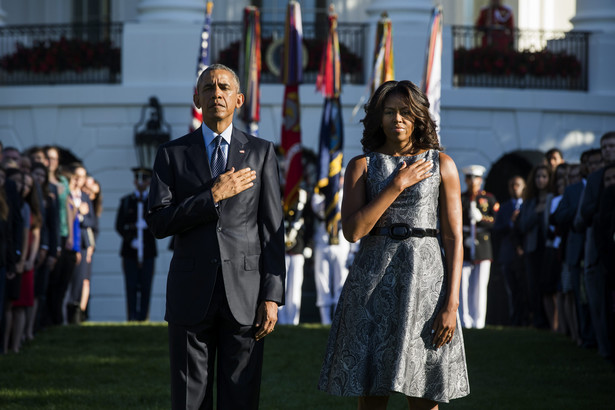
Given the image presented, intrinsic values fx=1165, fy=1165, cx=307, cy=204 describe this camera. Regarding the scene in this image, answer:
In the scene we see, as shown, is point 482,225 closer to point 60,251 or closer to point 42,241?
point 60,251

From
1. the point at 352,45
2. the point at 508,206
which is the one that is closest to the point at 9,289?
the point at 508,206

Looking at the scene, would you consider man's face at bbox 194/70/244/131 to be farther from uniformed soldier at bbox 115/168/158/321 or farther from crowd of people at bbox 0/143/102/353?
uniformed soldier at bbox 115/168/158/321

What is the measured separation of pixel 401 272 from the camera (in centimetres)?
541

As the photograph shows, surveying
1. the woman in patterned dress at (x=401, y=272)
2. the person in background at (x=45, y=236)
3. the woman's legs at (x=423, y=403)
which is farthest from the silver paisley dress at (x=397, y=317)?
the person in background at (x=45, y=236)

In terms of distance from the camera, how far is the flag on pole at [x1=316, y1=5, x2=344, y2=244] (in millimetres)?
16453

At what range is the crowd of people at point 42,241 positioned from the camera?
36.1ft

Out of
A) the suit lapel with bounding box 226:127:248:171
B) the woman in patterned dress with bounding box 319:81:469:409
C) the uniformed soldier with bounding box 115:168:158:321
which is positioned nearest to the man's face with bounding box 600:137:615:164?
the woman in patterned dress with bounding box 319:81:469:409

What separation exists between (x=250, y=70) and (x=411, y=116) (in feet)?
39.8

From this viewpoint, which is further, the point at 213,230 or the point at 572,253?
the point at 572,253

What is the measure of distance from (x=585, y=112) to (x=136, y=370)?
43.7 ft

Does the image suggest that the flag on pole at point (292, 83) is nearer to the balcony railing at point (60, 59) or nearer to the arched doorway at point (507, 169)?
the balcony railing at point (60, 59)

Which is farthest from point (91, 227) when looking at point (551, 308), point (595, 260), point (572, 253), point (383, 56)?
point (595, 260)

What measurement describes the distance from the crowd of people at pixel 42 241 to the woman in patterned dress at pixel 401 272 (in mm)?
5792

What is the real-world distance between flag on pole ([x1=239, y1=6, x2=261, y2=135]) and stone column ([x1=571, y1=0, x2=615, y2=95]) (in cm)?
721
